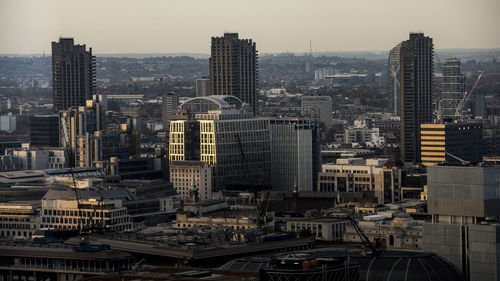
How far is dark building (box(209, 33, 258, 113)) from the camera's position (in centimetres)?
15712

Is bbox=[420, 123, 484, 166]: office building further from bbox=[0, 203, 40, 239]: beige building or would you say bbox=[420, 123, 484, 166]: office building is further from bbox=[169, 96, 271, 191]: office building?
bbox=[0, 203, 40, 239]: beige building

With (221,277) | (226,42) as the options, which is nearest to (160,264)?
(221,277)

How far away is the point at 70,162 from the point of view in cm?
12912

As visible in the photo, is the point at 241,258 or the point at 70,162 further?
the point at 70,162

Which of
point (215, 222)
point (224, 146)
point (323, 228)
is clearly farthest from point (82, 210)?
point (224, 146)

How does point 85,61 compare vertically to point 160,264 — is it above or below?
above

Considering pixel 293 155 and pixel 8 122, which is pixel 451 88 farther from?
pixel 8 122

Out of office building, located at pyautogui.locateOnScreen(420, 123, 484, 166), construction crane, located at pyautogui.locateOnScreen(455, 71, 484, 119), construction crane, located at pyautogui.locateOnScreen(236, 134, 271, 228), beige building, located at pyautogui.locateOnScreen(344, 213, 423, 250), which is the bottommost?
beige building, located at pyautogui.locateOnScreen(344, 213, 423, 250)

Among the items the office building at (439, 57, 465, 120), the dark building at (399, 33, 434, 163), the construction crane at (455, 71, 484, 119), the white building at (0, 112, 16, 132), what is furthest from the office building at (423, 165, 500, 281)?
the white building at (0, 112, 16, 132)

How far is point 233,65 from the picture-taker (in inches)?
6196

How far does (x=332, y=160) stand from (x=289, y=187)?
19.0 metres

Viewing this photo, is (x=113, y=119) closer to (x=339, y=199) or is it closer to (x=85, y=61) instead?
(x=85, y=61)

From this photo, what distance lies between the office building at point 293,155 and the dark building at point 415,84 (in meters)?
22.9

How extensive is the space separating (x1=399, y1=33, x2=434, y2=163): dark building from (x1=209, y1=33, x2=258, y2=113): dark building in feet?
48.5
